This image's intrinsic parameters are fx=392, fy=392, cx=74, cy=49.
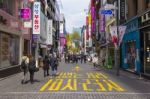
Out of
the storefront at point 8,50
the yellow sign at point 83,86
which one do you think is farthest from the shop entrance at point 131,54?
the yellow sign at point 83,86

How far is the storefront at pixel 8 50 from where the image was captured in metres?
28.2

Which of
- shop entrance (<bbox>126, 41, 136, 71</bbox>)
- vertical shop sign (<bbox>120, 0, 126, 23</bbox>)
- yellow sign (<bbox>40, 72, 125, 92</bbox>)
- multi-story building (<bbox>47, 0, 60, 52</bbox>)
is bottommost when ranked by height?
yellow sign (<bbox>40, 72, 125, 92</bbox>)

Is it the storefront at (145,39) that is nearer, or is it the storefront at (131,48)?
the storefront at (145,39)

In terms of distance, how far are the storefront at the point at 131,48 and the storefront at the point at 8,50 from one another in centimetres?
1023

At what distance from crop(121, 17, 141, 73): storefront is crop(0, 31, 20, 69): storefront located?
10.2 m

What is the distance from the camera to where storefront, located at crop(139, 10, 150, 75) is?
2852 centimetres

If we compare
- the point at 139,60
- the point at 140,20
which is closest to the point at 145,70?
the point at 139,60

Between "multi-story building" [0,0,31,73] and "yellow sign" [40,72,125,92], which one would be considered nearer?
"yellow sign" [40,72,125,92]

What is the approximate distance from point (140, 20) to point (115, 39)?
2.68m

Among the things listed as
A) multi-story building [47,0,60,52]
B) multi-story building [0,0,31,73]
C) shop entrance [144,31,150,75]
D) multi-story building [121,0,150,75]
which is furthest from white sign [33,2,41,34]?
multi-story building [47,0,60,52]

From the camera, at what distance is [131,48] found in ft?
120

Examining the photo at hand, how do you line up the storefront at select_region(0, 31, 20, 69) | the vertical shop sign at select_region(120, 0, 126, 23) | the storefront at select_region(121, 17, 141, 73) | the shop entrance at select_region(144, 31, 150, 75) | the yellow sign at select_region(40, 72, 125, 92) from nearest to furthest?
1. the yellow sign at select_region(40, 72, 125, 92)
2. the storefront at select_region(0, 31, 20, 69)
3. the shop entrance at select_region(144, 31, 150, 75)
4. the storefront at select_region(121, 17, 141, 73)
5. the vertical shop sign at select_region(120, 0, 126, 23)

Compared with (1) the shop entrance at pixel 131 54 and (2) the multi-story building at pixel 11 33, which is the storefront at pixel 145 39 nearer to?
(1) the shop entrance at pixel 131 54

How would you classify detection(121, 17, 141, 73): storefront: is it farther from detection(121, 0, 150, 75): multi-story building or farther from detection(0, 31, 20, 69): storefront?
detection(0, 31, 20, 69): storefront
